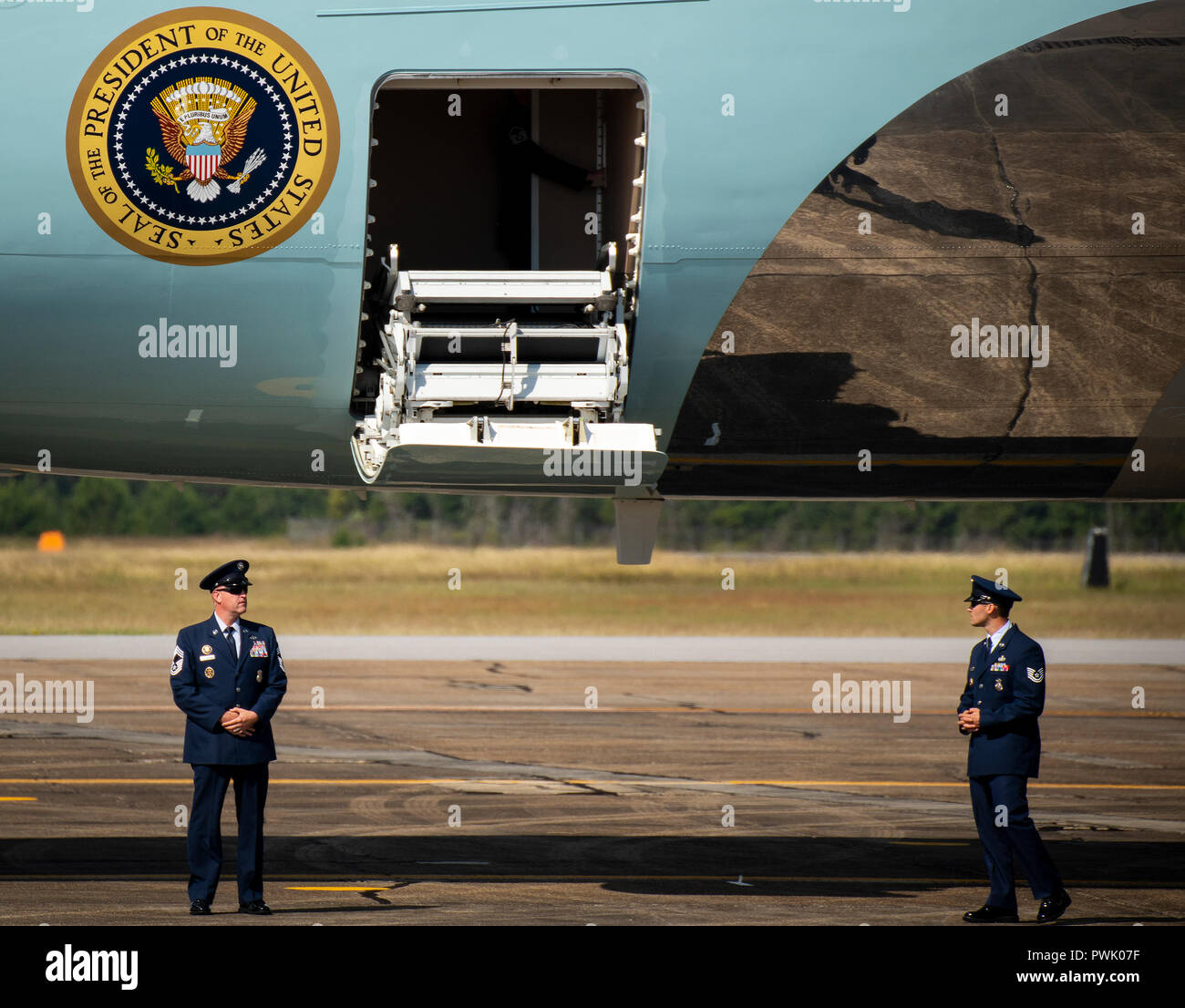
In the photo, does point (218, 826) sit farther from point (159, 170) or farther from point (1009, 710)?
point (1009, 710)

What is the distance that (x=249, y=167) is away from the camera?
6.97 m

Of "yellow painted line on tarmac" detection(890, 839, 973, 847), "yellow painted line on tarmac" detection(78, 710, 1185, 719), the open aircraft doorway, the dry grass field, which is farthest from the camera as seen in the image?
the dry grass field

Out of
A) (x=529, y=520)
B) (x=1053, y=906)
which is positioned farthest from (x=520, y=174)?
(x=529, y=520)

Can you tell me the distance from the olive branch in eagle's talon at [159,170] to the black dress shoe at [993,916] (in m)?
6.20

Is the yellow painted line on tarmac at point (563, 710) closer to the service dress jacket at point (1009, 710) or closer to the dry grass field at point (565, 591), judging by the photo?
the service dress jacket at point (1009, 710)

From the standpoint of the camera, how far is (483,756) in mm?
16219

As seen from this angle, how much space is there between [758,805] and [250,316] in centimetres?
796

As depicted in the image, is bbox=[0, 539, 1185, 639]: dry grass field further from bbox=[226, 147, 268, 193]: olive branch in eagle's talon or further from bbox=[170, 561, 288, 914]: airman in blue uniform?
bbox=[226, 147, 268, 193]: olive branch in eagle's talon

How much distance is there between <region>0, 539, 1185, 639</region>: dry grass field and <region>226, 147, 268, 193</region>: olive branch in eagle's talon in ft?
89.1

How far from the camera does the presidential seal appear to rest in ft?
22.6

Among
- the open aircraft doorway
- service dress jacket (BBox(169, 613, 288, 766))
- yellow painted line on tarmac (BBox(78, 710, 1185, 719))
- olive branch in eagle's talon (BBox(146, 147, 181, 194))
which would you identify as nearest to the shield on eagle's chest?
olive branch in eagle's talon (BBox(146, 147, 181, 194))

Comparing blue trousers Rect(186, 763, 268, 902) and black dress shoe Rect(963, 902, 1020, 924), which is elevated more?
blue trousers Rect(186, 763, 268, 902)
